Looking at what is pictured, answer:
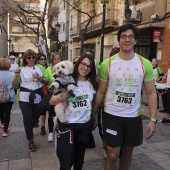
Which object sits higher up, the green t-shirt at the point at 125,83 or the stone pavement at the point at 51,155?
the green t-shirt at the point at 125,83

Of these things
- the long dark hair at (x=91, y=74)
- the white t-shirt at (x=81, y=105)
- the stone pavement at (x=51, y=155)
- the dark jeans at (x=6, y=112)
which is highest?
the long dark hair at (x=91, y=74)

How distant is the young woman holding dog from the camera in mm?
2691

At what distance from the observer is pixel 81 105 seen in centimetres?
272

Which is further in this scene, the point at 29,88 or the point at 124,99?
the point at 29,88

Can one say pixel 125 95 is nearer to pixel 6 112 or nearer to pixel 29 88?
pixel 29 88

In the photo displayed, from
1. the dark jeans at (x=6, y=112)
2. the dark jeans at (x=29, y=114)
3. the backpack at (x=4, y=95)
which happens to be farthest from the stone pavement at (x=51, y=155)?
the backpack at (x=4, y=95)

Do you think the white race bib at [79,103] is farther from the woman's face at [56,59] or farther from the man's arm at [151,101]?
the woman's face at [56,59]

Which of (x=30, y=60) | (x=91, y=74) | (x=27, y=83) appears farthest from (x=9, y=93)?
(x=91, y=74)

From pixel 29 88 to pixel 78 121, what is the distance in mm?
1705

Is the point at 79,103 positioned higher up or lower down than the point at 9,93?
higher up

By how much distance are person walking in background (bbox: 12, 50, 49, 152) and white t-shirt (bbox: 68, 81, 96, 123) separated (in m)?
1.48

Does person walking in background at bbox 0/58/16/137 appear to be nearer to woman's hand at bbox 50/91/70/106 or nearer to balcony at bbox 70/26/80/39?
woman's hand at bbox 50/91/70/106

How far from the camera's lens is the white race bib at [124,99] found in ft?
8.72

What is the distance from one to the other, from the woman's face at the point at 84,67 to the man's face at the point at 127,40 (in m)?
0.45
